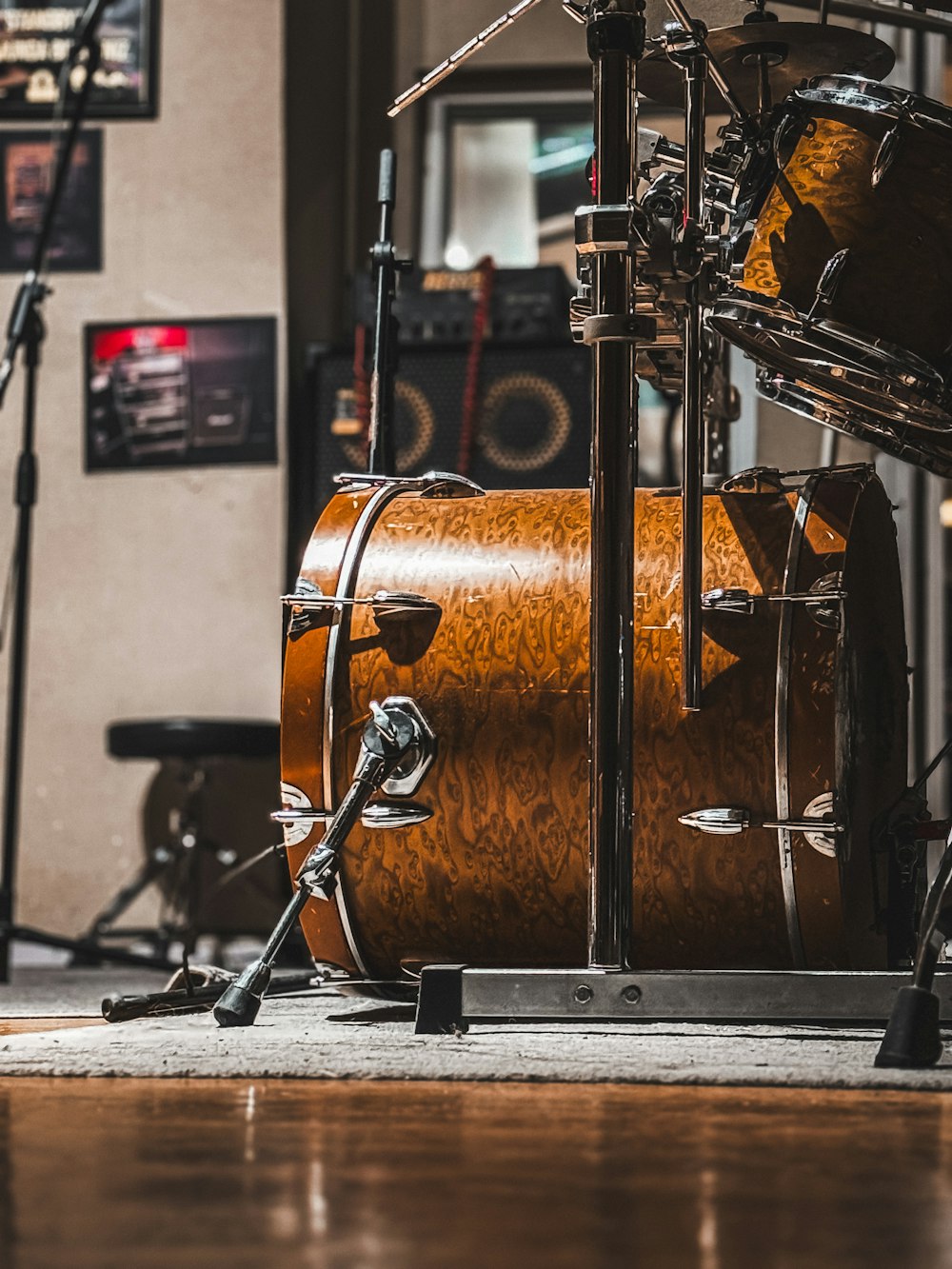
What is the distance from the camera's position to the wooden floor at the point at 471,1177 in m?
0.79

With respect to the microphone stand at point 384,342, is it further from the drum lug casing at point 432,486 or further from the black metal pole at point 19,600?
the black metal pole at point 19,600

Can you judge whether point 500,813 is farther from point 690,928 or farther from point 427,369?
point 427,369

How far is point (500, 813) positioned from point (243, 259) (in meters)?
2.19

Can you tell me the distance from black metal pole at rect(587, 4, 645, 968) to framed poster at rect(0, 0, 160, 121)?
2.31 meters

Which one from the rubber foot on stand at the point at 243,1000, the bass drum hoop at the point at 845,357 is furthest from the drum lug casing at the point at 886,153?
the rubber foot on stand at the point at 243,1000

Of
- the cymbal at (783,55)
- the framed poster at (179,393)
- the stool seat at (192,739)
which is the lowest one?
the stool seat at (192,739)

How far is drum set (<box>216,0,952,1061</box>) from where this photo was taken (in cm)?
162

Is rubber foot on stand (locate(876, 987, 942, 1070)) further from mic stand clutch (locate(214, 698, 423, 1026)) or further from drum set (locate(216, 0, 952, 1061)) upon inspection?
mic stand clutch (locate(214, 698, 423, 1026))

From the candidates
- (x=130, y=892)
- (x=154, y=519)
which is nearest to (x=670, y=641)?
(x=130, y=892)

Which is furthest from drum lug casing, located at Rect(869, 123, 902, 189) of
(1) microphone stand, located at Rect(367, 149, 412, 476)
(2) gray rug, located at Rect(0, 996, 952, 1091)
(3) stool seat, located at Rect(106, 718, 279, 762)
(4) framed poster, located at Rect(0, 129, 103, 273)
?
(4) framed poster, located at Rect(0, 129, 103, 273)

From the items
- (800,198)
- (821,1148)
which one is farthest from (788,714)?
(821,1148)

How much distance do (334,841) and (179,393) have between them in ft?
7.06

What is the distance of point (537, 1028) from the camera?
1681 mm

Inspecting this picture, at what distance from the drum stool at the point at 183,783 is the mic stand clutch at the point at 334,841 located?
1.46 m
